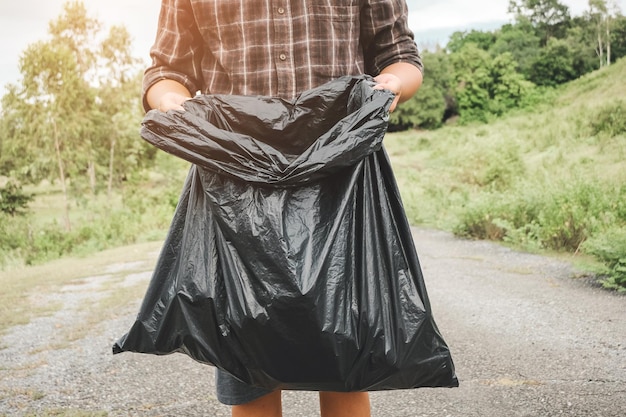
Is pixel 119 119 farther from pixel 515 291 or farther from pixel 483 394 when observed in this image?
pixel 483 394

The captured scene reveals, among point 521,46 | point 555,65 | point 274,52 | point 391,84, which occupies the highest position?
point 521,46

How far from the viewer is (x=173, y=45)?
170 centimetres

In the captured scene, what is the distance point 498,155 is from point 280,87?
13308 mm

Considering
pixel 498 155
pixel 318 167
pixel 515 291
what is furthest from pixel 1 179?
pixel 318 167

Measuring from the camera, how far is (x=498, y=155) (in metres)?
14.2

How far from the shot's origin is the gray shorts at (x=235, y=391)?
5.16 feet

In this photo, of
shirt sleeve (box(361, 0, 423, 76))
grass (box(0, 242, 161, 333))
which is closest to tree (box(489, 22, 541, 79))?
grass (box(0, 242, 161, 333))

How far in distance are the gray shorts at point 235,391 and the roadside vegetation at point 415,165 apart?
515 cm

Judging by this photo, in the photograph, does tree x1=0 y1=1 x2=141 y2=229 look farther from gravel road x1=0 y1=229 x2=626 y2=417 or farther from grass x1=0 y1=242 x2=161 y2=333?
gravel road x1=0 y1=229 x2=626 y2=417

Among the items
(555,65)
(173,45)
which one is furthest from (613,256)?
(555,65)

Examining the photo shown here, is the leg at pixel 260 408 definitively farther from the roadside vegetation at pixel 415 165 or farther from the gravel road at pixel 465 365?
the roadside vegetation at pixel 415 165

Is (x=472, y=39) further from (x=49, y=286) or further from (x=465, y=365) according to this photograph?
(x=465, y=365)

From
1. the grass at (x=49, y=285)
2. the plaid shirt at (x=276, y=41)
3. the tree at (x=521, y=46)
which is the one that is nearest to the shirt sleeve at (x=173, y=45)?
the plaid shirt at (x=276, y=41)

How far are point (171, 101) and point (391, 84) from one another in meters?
0.56
